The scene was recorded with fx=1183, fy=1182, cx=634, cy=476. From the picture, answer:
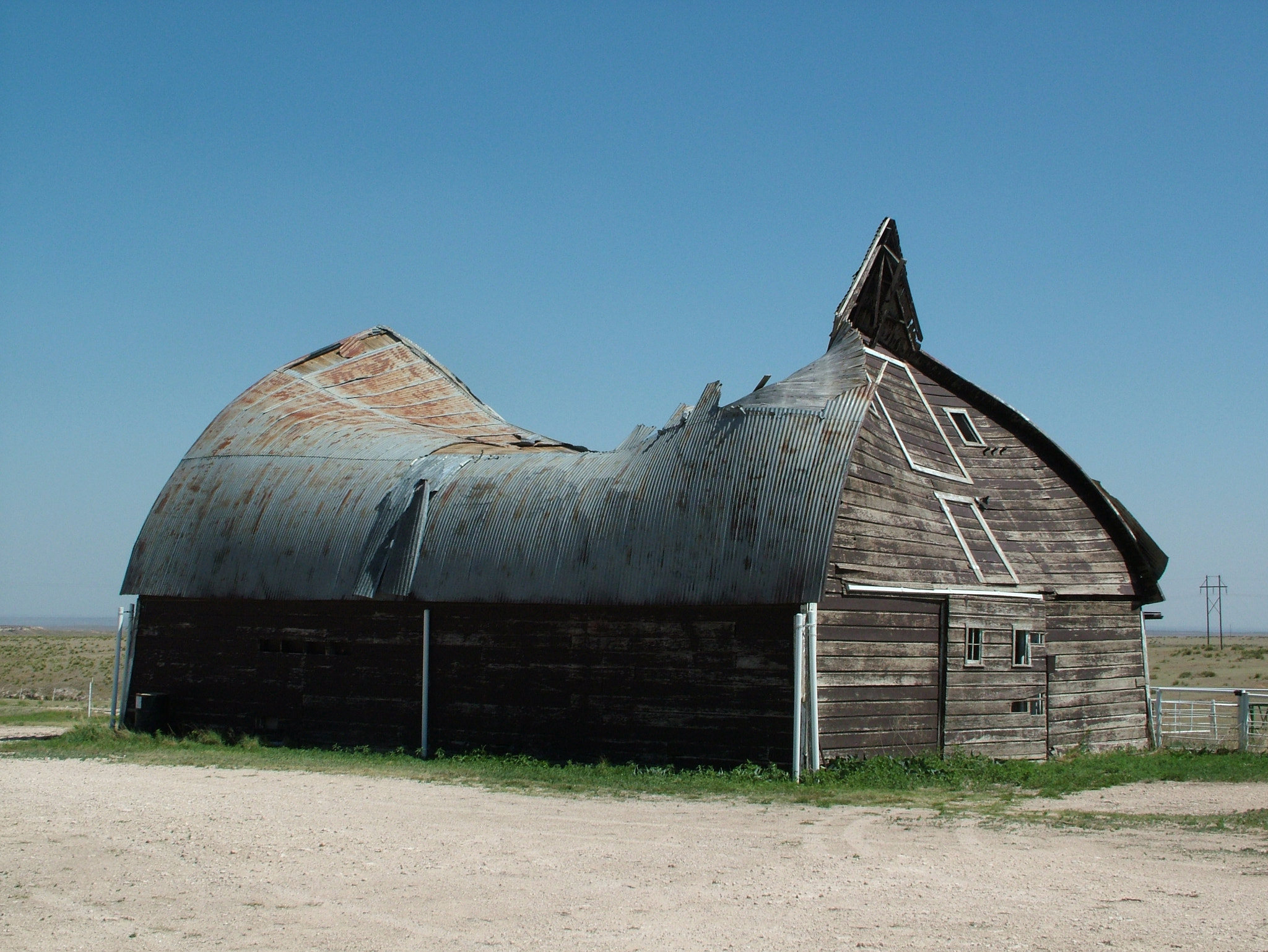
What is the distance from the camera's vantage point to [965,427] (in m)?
20.8

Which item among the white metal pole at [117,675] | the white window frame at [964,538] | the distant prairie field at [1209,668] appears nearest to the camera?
the white window frame at [964,538]

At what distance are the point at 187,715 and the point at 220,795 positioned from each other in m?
7.68

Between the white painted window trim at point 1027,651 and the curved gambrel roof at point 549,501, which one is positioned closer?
the curved gambrel roof at point 549,501

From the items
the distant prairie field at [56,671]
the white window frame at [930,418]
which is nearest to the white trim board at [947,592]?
the white window frame at [930,418]

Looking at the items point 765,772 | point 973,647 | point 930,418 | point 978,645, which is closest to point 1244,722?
point 978,645

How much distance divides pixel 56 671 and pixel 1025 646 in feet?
179

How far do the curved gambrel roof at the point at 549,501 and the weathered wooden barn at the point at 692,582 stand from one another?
0.15ft

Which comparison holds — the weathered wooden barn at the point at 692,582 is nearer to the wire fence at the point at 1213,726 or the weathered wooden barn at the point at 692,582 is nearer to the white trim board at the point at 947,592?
the white trim board at the point at 947,592

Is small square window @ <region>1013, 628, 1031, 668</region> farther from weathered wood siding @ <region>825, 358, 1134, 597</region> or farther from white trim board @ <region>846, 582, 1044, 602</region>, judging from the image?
weathered wood siding @ <region>825, 358, 1134, 597</region>

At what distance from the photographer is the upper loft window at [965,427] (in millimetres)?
20625

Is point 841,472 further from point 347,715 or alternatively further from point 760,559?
point 347,715

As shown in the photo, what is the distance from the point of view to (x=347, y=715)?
Result: 19625mm

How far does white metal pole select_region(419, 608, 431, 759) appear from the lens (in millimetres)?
18719

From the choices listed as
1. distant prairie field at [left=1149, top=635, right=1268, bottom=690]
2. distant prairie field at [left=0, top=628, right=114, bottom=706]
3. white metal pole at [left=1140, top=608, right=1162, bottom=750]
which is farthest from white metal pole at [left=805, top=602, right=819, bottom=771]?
distant prairie field at [left=1149, top=635, right=1268, bottom=690]
